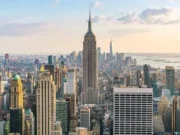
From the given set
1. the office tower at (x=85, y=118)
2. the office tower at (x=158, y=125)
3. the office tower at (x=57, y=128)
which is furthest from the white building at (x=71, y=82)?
the office tower at (x=158, y=125)

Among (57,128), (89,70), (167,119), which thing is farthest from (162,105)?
(89,70)

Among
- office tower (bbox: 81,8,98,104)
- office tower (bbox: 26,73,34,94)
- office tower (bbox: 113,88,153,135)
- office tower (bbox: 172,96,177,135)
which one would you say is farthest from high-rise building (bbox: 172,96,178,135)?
office tower (bbox: 26,73,34,94)

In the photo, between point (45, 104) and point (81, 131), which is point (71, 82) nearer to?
point (45, 104)

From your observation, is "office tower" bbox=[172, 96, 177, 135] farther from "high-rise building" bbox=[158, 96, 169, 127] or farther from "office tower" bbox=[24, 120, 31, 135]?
"office tower" bbox=[24, 120, 31, 135]

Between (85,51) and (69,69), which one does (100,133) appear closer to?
(69,69)

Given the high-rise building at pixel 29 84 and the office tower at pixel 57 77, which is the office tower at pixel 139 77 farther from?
the high-rise building at pixel 29 84

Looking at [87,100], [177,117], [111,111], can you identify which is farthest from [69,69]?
[177,117]
